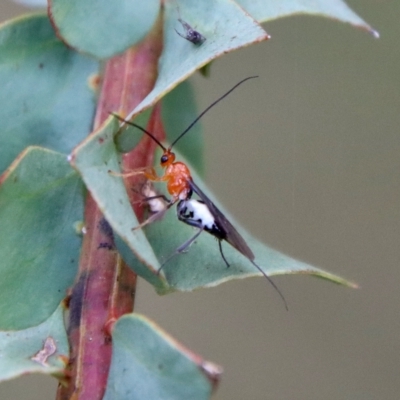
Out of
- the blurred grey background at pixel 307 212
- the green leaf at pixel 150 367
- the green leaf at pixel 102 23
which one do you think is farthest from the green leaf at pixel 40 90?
the blurred grey background at pixel 307 212

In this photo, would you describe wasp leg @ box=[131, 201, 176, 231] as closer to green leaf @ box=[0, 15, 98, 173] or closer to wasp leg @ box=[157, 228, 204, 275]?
wasp leg @ box=[157, 228, 204, 275]

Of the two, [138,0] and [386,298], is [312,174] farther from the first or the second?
[138,0]

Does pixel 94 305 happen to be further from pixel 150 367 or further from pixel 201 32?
pixel 201 32

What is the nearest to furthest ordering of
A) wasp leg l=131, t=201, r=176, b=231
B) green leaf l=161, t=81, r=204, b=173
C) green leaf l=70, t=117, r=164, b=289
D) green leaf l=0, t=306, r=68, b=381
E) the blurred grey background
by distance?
green leaf l=70, t=117, r=164, b=289 → green leaf l=0, t=306, r=68, b=381 → wasp leg l=131, t=201, r=176, b=231 → green leaf l=161, t=81, r=204, b=173 → the blurred grey background

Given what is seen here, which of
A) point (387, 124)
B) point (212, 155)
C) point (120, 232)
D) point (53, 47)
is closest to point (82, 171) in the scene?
point (120, 232)

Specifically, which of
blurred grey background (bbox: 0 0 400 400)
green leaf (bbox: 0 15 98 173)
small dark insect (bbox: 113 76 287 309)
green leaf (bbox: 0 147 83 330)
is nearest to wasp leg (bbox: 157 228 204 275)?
small dark insect (bbox: 113 76 287 309)

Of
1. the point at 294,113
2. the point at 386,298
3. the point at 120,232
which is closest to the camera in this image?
the point at 120,232

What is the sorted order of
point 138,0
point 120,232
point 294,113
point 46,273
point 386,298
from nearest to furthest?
point 120,232, point 46,273, point 138,0, point 294,113, point 386,298
